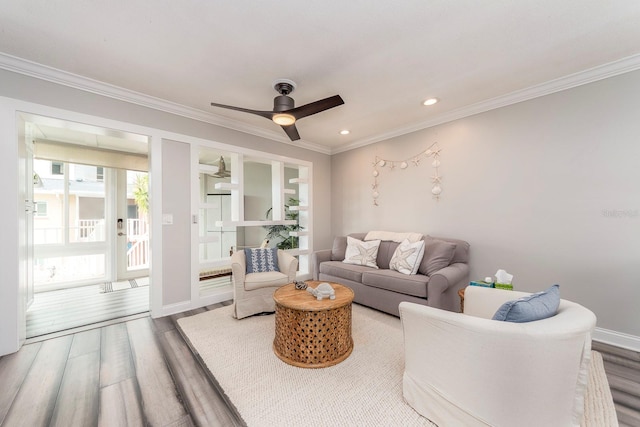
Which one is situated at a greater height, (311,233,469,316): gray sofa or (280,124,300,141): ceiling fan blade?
(280,124,300,141): ceiling fan blade

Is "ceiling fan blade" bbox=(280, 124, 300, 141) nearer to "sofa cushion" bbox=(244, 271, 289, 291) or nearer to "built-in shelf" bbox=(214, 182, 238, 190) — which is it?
"built-in shelf" bbox=(214, 182, 238, 190)

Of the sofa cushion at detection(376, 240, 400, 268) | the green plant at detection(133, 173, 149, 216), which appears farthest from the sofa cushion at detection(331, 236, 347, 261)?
the green plant at detection(133, 173, 149, 216)

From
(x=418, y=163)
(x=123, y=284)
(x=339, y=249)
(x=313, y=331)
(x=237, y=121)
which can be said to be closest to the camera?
(x=313, y=331)

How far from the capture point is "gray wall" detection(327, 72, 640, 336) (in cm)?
228

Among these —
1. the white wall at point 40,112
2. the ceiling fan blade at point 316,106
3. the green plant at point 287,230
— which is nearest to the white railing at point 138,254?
the green plant at point 287,230

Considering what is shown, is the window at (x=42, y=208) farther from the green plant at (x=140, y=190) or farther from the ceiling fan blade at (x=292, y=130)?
the ceiling fan blade at (x=292, y=130)

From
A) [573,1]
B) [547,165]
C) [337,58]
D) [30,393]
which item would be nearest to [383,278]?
[547,165]

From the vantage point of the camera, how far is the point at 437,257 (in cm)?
298

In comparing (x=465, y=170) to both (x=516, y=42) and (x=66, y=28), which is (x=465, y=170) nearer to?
(x=516, y=42)

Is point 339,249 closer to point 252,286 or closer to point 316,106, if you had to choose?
point 252,286

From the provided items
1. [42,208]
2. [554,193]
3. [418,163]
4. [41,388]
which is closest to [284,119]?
[418,163]

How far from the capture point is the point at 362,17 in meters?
1.72

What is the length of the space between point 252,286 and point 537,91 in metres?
3.87

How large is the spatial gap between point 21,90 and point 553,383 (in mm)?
4460
